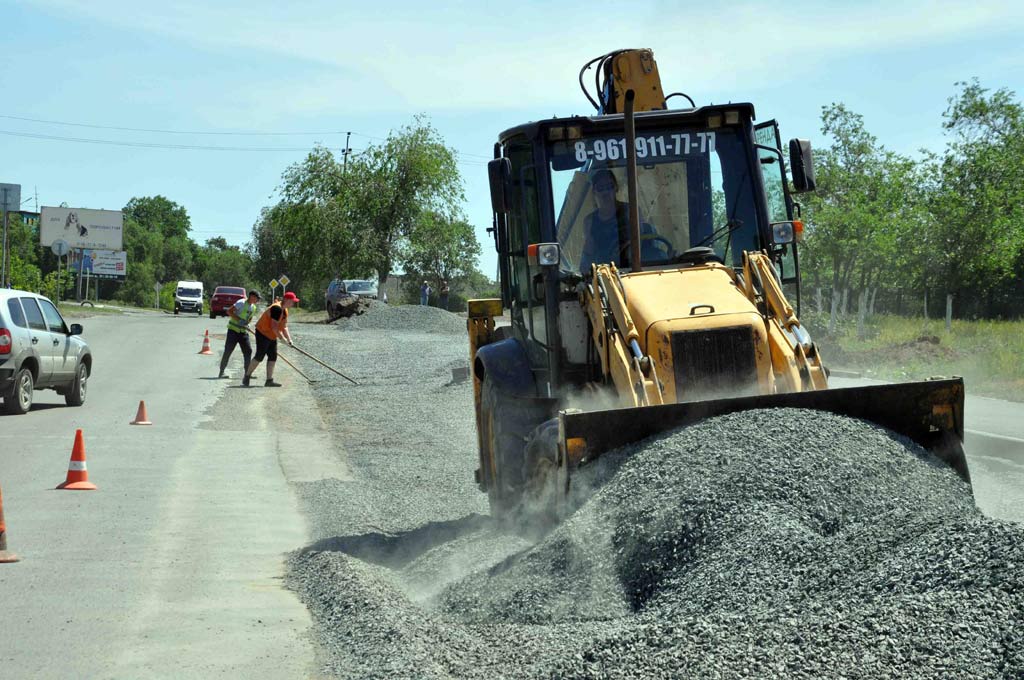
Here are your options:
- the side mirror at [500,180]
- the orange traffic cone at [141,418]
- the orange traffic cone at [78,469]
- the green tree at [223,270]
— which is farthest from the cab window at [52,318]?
the green tree at [223,270]

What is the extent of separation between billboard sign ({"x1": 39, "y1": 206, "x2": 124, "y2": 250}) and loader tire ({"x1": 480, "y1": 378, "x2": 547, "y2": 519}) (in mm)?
88411

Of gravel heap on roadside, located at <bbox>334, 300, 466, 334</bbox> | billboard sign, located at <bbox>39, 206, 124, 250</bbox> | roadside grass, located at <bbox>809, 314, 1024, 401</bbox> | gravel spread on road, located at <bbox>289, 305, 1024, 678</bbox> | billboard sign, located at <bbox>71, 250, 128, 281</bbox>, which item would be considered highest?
billboard sign, located at <bbox>39, 206, 124, 250</bbox>

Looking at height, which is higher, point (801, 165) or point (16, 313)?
point (801, 165)

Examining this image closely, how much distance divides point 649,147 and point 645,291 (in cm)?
120

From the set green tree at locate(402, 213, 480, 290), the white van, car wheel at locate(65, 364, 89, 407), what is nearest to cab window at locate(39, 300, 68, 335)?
car wheel at locate(65, 364, 89, 407)

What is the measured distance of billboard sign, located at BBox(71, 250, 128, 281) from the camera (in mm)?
101219

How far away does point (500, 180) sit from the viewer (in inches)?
296

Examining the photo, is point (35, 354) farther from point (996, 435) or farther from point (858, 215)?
point (858, 215)

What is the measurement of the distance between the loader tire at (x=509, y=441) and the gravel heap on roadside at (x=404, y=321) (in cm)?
3193

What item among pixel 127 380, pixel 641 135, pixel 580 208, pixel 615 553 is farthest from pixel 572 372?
pixel 127 380

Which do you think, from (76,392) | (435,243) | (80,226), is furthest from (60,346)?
(80,226)

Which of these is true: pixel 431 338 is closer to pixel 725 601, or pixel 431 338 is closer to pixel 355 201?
pixel 355 201

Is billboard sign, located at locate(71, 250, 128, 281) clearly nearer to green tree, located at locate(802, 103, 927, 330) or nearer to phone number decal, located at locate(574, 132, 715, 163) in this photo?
green tree, located at locate(802, 103, 927, 330)

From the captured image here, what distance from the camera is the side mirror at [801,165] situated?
24.5 ft
